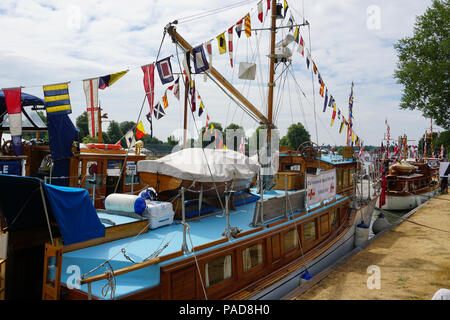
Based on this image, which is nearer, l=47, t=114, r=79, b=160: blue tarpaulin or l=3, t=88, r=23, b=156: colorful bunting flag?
l=3, t=88, r=23, b=156: colorful bunting flag

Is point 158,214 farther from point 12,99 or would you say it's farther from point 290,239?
point 12,99

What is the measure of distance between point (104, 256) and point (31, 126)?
25.9 feet

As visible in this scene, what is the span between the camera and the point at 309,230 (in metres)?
9.84

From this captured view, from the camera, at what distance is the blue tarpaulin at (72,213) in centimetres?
503

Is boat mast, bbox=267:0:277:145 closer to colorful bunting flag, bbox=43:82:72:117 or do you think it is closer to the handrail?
colorful bunting flag, bbox=43:82:72:117

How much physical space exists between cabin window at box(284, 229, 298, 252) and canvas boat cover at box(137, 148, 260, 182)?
203 cm

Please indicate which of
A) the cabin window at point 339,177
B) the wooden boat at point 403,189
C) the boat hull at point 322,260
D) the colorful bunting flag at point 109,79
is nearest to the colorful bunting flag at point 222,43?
the colorful bunting flag at point 109,79

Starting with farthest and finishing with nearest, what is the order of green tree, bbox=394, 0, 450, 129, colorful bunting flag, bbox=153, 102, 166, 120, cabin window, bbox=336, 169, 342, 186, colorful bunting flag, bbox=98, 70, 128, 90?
green tree, bbox=394, 0, 450, 129 → colorful bunting flag, bbox=153, 102, 166, 120 → cabin window, bbox=336, 169, 342, 186 → colorful bunting flag, bbox=98, 70, 128, 90

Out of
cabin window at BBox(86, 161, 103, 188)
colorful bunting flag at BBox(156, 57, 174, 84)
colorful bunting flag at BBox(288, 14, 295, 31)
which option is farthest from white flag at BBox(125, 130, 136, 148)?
colorful bunting flag at BBox(288, 14, 295, 31)

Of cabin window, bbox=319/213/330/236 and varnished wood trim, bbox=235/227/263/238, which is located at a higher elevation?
varnished wood trim, bbox=235/227/263/238

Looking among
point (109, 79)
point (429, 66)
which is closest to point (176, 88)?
point (109, 79)

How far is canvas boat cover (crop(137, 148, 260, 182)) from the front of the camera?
25.7 ft
